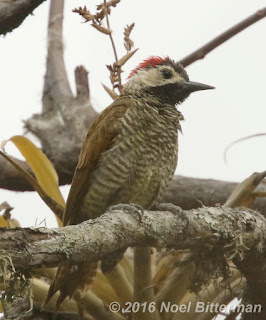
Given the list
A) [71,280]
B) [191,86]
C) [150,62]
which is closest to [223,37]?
[191,86]

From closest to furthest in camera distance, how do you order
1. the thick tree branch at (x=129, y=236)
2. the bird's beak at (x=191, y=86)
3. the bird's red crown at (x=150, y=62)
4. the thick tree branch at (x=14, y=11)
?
1. the thick tree branch at (x=129, y=236)
2. the thick tree branch at (x=14, y=11)
3. the bird's beak at (x=191, y=86)
4. the bird's red crown at (x=150, y=62)

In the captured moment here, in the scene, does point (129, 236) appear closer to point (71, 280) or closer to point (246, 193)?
point (71, 280)

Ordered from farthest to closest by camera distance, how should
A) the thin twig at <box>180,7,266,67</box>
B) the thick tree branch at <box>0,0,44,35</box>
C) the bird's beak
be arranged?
1. the bird's beak
2. the thin twig at <box>180,7,266,67</box>
3. the thick tree branch at <box>0,0,44,35</box>

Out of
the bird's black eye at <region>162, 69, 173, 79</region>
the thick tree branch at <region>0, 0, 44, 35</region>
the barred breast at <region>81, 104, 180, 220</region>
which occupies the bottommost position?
the barred breast at <region>81, 104, 180, 220</region>

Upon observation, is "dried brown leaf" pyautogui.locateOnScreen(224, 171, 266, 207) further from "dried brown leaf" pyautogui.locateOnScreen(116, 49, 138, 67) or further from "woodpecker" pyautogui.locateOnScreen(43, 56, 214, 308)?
"dried brown leaf" pyautogui.locateOnScreen(116, 49, 138, 67)

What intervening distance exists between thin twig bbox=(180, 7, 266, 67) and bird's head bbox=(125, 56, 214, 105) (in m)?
0.10

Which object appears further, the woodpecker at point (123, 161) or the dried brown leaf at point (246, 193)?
the woodpecker at point (123, 161)

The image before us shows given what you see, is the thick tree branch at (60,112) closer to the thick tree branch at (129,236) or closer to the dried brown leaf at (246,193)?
the dried brown leaf at (246,193)

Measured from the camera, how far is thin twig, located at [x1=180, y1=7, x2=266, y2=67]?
347 centimetres

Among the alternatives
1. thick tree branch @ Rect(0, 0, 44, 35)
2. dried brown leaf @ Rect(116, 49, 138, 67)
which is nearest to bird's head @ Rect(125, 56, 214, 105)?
dried brown leaf @ Rect(116, 49, 138, 67)

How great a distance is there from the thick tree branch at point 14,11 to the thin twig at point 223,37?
1.41m

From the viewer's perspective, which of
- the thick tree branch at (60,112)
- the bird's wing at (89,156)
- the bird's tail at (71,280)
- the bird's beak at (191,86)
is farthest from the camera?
the thick tree branch at (60,112)

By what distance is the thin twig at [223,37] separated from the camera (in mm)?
3469

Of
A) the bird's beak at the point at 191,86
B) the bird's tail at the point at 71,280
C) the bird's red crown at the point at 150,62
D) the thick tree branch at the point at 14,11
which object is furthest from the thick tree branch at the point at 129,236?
the bird's red crown at the point at 150,62
